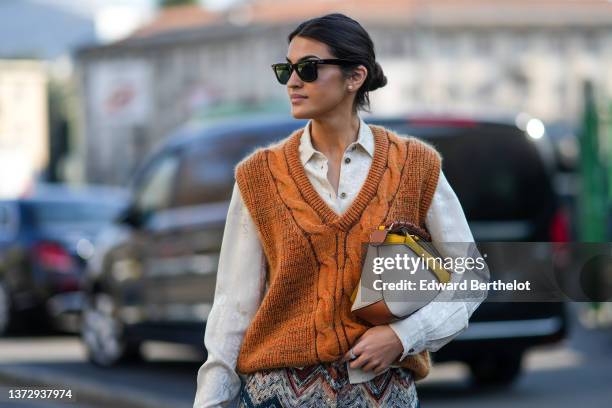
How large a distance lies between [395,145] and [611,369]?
8558 millimetres

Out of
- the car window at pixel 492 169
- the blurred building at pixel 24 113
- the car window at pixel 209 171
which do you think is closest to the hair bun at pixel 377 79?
the car window at pixel 492 169

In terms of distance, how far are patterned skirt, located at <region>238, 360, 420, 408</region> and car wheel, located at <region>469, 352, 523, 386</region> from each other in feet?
22.9

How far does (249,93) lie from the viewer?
80.8 metres

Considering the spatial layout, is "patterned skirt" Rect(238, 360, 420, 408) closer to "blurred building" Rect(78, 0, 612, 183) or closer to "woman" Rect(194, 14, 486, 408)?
"woman" Rect(194, 14, 486, 408)

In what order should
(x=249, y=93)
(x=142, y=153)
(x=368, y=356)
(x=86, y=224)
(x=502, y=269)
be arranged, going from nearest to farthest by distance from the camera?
(x=368, y=356), (x=502, y=269), (x=86, y=224), (x=249, y=93), (x=142, y=153)

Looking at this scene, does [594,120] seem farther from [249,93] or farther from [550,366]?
[249,93]

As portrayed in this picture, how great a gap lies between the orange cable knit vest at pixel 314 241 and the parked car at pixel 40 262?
429 inches

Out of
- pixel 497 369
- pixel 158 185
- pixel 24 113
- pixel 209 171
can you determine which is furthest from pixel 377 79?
pixel 24 113

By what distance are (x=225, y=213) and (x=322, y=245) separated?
20.6ft

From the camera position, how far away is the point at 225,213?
32.1 ft

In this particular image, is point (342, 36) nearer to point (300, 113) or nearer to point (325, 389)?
point (300, 113)

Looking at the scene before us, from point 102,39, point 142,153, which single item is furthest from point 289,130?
point 102,39

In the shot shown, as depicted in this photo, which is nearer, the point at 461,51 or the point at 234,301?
the point at 234,301

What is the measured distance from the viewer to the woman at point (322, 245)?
A: 3520 mm
